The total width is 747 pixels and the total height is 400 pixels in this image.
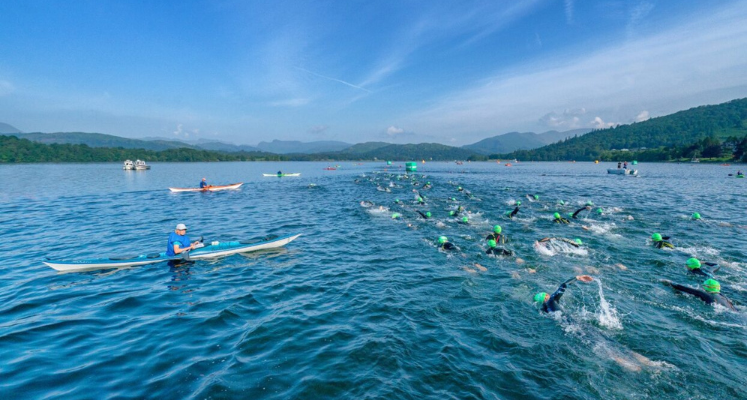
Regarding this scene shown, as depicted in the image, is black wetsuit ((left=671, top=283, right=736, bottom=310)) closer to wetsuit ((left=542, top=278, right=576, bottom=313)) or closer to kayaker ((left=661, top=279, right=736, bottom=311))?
kayaker ((left=661, top=279, right=736, bottom=311))

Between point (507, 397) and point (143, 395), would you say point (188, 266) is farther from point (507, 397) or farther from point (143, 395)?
point (507, 397)

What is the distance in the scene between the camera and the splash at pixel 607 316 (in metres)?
9.97

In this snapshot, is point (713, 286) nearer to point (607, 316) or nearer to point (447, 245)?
point (607, 316)

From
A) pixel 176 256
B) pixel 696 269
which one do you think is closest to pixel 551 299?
pixel 696 269

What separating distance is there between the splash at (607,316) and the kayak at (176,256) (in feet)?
51.4

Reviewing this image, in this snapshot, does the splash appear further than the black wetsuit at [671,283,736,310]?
No

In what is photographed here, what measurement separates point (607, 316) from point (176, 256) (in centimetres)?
1902

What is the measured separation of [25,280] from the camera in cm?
1365

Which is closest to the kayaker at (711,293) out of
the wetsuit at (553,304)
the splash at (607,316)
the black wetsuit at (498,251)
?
the splash at (607,316)

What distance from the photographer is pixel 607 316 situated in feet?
34.4

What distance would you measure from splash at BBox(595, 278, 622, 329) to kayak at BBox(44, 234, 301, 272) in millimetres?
15670

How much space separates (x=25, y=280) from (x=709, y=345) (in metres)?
26.0

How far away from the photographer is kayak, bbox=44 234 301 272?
14.5m

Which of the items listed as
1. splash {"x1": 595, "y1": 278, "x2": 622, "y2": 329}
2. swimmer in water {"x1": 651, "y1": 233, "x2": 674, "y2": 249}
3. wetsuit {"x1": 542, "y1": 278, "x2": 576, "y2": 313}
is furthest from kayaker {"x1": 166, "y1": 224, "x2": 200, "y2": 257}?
swimmer in water {"x1": 651, "y1": 233, "x2": 674, "y2": 249}
